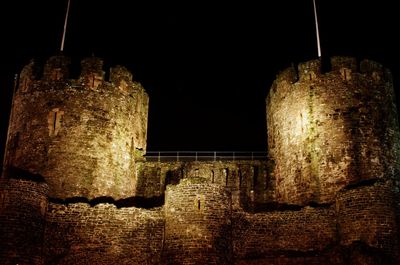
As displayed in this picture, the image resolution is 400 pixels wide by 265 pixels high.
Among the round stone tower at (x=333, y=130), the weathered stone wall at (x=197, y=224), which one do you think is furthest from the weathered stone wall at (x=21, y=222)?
the round stone tower at (x=333, y=130)

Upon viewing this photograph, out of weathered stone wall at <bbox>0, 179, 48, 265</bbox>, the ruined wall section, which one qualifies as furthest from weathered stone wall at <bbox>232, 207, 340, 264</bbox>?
weathered stone wall at <bbox>0, 179, 48, 265</bbox>

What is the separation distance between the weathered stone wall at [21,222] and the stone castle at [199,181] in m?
0.04

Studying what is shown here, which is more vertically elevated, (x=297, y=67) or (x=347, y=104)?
(x=297, y=67)

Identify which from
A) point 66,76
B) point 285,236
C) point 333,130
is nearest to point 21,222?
point 66,76

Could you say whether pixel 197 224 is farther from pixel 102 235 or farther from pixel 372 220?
pixel 372 220

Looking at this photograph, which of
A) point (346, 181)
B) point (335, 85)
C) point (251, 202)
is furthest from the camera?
point (251, 202)

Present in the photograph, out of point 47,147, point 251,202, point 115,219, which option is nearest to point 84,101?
point 47,147

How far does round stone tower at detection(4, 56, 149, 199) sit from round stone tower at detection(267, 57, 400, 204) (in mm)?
6852

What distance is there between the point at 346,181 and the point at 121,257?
8.94 metres

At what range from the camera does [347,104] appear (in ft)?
76.0

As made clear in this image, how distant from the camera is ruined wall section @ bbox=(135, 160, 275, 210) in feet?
83.0

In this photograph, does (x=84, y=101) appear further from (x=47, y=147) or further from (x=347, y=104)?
(x=347, y=104)

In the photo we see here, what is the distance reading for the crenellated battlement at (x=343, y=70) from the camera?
2380 centimetres

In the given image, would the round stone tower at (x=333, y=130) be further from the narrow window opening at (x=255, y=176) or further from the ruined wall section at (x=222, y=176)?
the narrow window opening at (x=255, y=176)
